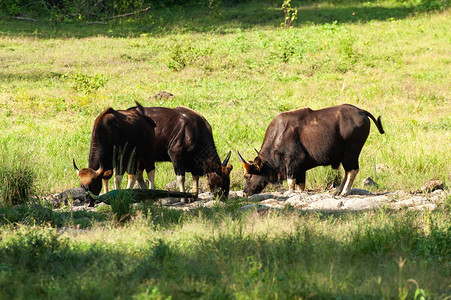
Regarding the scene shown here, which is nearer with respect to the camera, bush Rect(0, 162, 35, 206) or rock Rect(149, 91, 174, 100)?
bush Rect(0, 162, 35, 206)

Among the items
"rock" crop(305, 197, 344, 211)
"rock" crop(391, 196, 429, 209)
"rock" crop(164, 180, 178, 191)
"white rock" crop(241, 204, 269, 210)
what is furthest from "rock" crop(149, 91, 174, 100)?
"rock" crop(391, 196, 429, 209)

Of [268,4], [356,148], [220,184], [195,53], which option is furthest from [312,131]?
[268,4]

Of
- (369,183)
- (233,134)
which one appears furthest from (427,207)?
(233,134)

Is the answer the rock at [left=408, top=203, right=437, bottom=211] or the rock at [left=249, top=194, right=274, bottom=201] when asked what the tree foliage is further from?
the rock at [left=408, top=203, right=437, bottom=211]

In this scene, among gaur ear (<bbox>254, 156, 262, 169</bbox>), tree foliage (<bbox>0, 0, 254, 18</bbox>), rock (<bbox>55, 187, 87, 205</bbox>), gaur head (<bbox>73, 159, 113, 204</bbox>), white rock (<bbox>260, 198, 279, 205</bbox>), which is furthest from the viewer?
tree foliage (<bbox>0, 0, 254, 18</bbox>)

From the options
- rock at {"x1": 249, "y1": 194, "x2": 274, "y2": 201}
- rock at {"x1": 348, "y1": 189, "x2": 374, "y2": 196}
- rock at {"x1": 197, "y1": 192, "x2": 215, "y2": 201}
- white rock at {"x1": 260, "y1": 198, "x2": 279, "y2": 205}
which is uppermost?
white rock at {"x1": 260, "y1": 198, "x2": 279, "y2": 205}

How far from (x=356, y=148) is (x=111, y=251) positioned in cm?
547

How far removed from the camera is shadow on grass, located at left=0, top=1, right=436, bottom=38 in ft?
91.6

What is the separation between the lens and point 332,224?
23.0 ft

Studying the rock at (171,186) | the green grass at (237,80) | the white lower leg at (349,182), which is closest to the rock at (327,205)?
the white lower leg at (349,182)

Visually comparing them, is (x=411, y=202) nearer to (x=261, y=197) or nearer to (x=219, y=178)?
(x=261, y=197)

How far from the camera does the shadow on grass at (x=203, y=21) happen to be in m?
27.9

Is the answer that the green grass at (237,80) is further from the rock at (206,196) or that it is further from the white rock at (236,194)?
the rock at (206,196)

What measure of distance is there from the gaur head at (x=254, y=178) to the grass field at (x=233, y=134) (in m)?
0.95
